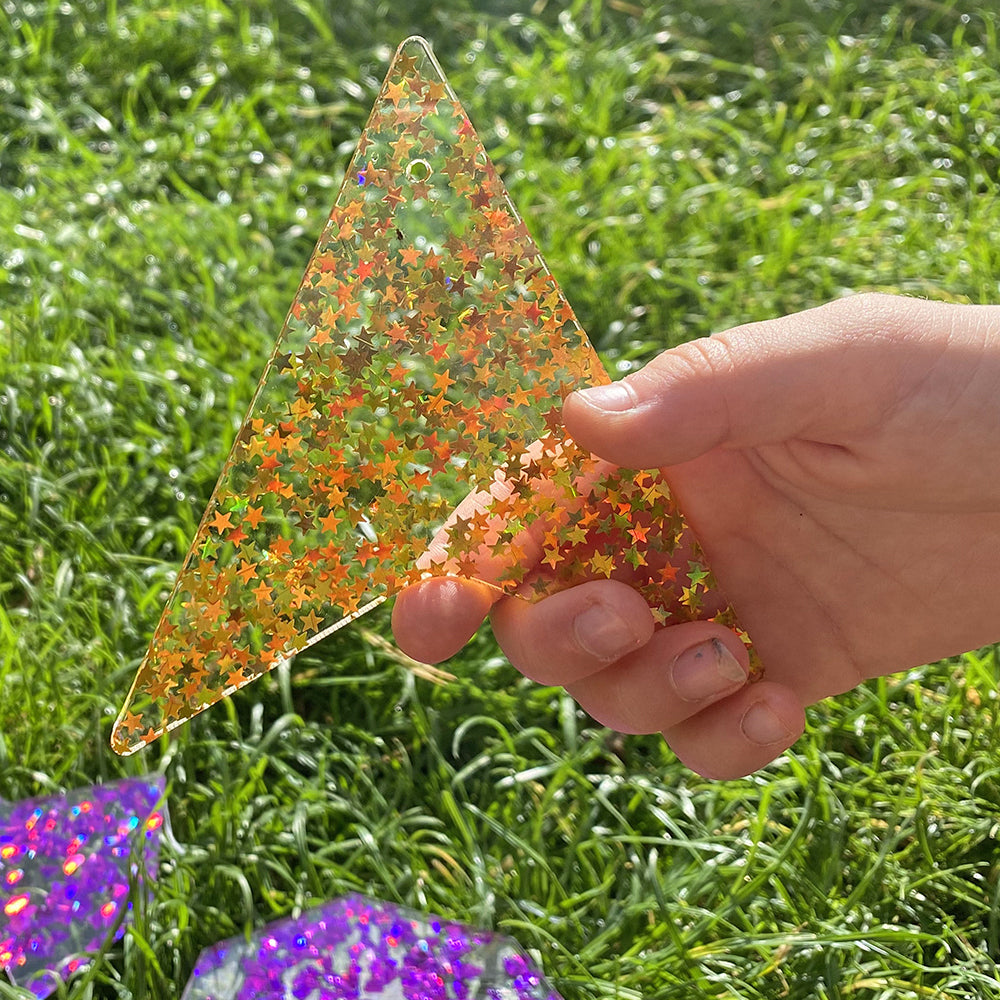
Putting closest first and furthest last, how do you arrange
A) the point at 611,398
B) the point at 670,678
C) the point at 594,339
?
the point at 611,398 < the point at 670,678 < the point at 594,339

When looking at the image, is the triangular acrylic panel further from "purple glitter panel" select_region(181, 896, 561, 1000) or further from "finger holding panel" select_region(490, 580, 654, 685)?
"purple glitter panel" select_region(181, 896, 561, 1000)

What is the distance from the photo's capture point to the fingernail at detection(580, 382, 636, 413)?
1372 mm

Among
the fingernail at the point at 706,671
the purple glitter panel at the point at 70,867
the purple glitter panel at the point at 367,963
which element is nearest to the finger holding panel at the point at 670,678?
the fingernail at the point at 706,671

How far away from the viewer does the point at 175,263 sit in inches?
108

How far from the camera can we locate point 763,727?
151 centimetres

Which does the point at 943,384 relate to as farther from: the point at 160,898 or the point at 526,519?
the point at 160,898

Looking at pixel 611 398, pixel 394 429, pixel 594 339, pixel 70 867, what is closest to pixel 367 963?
pixel 70 867

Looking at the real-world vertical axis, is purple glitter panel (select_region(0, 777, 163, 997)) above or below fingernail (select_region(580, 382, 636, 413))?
below

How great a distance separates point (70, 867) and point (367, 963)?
451mm

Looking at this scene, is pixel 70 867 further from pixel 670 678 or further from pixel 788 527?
pixel 788 527

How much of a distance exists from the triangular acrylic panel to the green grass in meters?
0.46

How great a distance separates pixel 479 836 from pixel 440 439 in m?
0.68

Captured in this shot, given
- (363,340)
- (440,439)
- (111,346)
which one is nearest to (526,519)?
(440,439)

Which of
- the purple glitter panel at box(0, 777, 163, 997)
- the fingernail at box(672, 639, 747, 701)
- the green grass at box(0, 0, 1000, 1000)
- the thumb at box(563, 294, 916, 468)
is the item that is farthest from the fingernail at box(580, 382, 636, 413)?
the purple glitter panel at box(0, 777, 163, 997)
